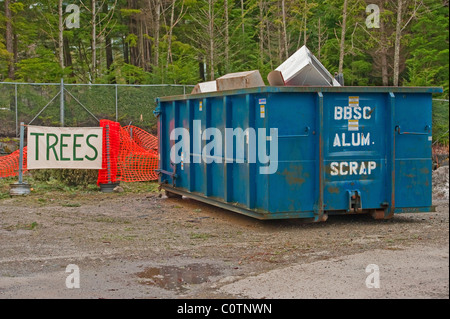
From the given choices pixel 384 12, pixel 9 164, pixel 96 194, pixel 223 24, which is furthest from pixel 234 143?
pixel 223 24

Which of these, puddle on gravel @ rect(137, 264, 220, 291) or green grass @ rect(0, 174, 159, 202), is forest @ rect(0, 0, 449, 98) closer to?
green grass @ rect(0, 174, 159, 202)

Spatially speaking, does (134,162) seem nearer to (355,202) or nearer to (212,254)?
(355,202)

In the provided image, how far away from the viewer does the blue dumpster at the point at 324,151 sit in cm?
1019

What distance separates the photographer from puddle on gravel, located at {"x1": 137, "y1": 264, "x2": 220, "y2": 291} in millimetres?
7059

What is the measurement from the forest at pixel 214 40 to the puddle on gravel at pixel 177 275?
70.5ft

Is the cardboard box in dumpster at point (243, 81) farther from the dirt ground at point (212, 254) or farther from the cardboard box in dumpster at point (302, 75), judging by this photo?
the dirt ground at point (212, 254)

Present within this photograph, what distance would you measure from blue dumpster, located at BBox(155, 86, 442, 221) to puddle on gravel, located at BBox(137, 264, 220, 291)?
2605mm

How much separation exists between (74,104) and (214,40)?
11.7m

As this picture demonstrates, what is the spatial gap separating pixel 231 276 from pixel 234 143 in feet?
13.1

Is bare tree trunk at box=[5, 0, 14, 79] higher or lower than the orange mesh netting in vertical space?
higher

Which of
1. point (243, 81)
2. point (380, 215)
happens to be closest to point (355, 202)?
point (380, 215)

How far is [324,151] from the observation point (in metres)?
10.4

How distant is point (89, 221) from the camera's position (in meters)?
11.5

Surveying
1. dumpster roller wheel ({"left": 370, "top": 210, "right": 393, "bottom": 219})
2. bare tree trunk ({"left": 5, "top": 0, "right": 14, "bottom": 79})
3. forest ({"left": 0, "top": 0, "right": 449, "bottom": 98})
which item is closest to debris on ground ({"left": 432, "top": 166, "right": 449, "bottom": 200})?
dumpster roller wheel ({"left": 370, "top": 210, "right": 393, "bottom": 219})
